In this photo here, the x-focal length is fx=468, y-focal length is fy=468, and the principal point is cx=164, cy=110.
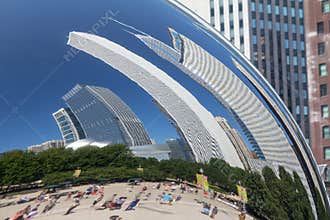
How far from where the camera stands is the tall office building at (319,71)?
4141 cm

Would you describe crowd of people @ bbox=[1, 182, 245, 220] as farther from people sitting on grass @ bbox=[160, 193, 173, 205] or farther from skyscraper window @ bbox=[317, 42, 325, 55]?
skyscraper window @ bbox=[317, 42, 325, 55]

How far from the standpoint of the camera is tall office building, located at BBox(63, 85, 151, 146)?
226cm

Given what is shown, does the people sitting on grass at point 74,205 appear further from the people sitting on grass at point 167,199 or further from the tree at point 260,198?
the tree at point 260,198

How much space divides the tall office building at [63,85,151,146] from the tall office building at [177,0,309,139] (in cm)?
6994

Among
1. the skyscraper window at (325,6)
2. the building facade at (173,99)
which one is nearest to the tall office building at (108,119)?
the building facade at (173,99)

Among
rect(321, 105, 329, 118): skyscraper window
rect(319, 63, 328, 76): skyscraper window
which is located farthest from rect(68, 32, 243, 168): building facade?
rect(319, 63, 328, 76): skyscraper window

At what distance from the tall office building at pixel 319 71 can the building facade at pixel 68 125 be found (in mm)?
41044

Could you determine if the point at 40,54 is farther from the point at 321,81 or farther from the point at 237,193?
the point at 321,81

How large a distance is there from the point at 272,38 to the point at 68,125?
74.7 m

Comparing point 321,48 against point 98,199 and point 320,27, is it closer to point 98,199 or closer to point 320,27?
point 320,27

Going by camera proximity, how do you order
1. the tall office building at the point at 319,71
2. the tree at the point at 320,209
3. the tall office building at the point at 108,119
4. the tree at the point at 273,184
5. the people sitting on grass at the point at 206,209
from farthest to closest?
1. the tall office building at the point at 319,71
2. the tree at the point at 320,209
3. the tree at the point at 273,184
4. the people sitting on grass at the point at 206,209
5. the tall office building at the point at 108,119

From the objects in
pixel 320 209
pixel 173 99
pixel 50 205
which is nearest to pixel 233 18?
pixel 320 209

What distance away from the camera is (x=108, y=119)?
7.55 feet

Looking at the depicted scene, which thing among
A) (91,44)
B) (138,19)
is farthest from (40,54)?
(138,19)
